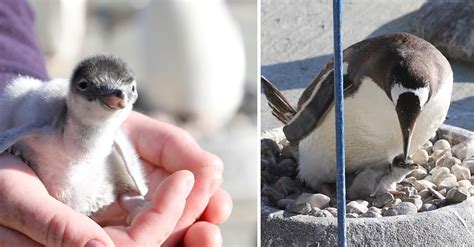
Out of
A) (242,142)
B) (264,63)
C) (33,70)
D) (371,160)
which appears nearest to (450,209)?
(371,160)

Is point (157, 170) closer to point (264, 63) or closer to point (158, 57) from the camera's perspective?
point (264, 63)

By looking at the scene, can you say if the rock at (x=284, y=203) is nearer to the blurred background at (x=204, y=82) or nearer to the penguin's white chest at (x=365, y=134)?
the penguin's white chest at (x=365, y=134)

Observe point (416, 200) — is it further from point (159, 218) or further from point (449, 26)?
point (449, 26)

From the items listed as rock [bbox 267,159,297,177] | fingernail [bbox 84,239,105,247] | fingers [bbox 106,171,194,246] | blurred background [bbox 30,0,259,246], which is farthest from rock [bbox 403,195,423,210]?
blurred background [bbox 30,0,259,246]

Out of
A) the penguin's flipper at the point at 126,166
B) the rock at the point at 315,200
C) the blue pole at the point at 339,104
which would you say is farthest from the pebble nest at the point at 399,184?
the penguin's flipper at the point at 126,166

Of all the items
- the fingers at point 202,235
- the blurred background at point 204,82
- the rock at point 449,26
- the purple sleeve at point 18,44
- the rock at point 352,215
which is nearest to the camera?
the fingers at point 202,235
